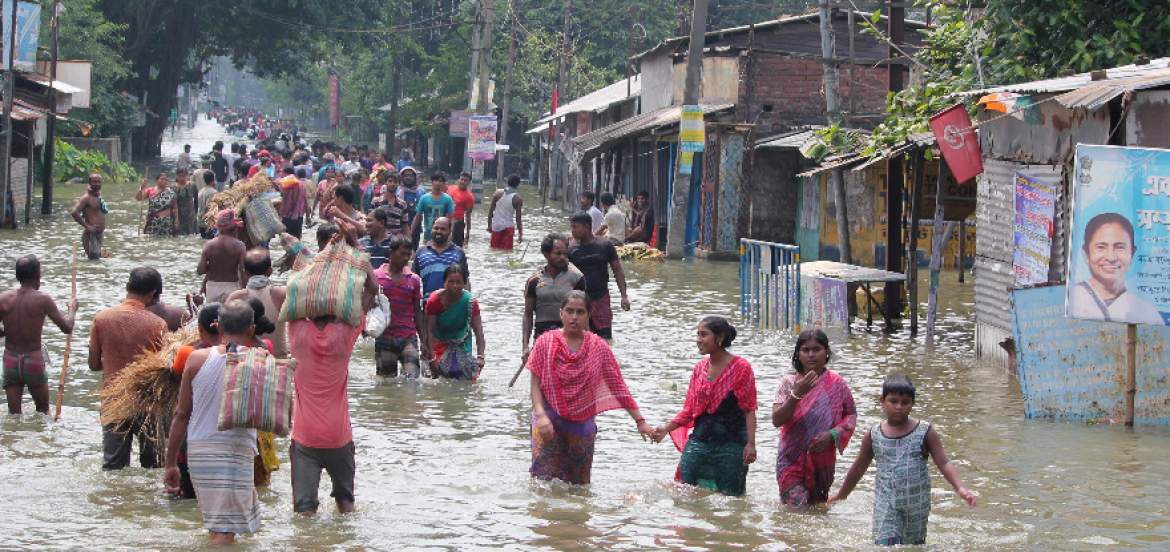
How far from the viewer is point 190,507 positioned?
8.69m

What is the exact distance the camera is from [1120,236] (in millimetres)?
11172

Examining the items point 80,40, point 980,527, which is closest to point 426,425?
point 980,527

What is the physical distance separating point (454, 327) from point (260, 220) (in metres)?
Answer: 3.63

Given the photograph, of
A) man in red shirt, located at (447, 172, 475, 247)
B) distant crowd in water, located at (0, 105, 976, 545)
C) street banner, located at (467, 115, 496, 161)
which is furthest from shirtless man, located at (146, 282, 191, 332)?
street banner, located at (467, 115, 496, 161)

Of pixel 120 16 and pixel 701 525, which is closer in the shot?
pixel 701 525

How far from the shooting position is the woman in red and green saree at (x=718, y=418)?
8.52 metres

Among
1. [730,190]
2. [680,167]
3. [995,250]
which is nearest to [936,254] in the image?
[995,250]

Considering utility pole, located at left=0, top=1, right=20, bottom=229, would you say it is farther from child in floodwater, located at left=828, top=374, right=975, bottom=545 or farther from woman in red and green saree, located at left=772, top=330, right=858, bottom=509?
child in floodwater, located at left=828, top=374, right=975, bottom=545

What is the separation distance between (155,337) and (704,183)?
1864 centimetres

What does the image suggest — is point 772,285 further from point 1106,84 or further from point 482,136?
point 482,136

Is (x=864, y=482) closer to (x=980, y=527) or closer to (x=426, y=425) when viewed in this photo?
(x=980, y=527)

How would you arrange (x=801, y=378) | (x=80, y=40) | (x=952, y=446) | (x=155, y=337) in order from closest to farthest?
(x=801, y=378), (x=155, y=337), (x=952, y=446), (x=80, y=40)

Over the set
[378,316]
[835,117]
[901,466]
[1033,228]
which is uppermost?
[835,117]

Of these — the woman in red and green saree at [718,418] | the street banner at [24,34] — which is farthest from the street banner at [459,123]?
the woman in red and green saree at [718,418]
